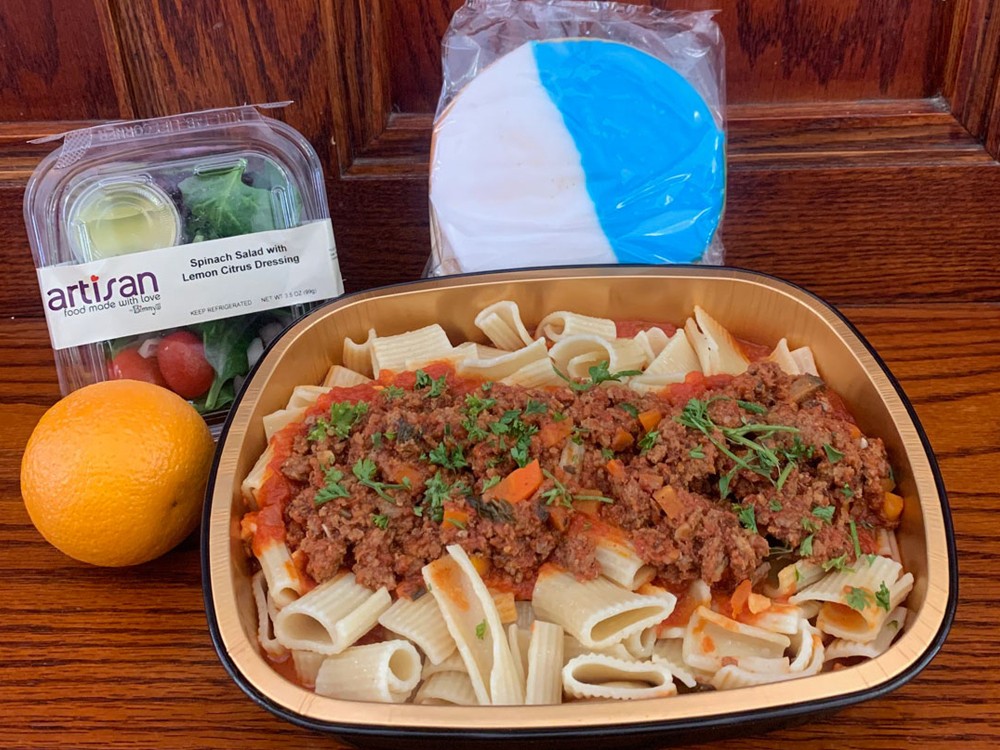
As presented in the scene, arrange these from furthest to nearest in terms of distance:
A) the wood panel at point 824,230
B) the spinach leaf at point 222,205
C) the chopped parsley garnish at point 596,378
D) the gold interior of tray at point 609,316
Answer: the wood panel at point 824,230 < the spinach leaf at point 222,205 < the chopped parsley garnish at point 596,378 < the gold interior of tray at point 609,316

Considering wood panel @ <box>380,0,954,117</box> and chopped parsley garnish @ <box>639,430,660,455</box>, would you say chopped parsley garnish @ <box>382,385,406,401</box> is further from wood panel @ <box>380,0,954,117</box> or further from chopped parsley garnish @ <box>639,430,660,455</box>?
wood panel @ <box>380,0,954,117</box>

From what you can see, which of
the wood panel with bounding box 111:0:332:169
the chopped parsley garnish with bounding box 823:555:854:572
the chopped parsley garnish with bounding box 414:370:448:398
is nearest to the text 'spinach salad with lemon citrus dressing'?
the wood panel with bounding box 111:0:332:169

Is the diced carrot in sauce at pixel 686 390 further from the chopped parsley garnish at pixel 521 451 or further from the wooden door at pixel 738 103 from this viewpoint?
the wooden door at pixel 738 103

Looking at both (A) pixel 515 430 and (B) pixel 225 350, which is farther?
(B) pixel 225 350

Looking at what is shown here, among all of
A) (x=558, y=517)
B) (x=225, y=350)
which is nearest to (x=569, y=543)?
(x=558, y=517)

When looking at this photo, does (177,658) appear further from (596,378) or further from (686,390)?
(686,390)

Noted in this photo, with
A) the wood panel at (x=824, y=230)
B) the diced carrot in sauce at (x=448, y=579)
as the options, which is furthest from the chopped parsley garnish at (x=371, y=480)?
the wood panel at (x=824, y=230)

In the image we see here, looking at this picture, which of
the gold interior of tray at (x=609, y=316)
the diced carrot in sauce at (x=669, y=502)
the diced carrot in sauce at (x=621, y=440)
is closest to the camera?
the gold interior of tray at (x=609, y=316)
